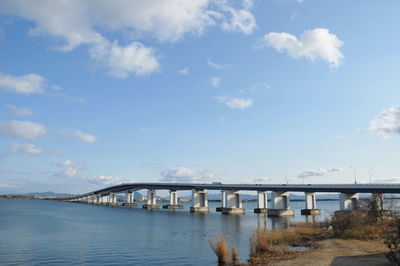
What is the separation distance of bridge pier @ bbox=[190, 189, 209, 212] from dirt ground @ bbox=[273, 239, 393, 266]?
121612 millimetres

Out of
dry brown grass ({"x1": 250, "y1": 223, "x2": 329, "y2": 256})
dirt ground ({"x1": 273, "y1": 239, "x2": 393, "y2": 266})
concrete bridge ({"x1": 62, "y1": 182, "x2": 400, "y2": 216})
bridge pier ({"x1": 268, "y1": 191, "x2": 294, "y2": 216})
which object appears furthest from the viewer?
bridge pier ({"x1": 268, "y1": 191, "x2": 294, "y2": 216})

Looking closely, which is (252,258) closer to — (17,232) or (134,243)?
(134,243)

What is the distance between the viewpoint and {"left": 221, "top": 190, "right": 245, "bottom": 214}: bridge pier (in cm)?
14238

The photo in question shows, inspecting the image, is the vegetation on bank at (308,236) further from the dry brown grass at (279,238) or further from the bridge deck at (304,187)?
the bridge deck at (304,187)

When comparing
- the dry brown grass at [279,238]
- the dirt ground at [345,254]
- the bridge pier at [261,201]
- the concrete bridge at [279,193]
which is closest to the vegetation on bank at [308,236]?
the dry brown grass at [279,238]

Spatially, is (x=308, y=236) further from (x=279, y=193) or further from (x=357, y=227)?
(x=279, y=193)

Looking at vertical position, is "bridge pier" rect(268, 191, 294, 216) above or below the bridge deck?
below

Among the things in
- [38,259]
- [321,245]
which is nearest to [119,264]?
[38,259]

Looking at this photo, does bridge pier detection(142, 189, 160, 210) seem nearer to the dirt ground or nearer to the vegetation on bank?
the vegetation on bank

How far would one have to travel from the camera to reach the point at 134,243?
166 feet

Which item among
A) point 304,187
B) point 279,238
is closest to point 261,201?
point 304,187

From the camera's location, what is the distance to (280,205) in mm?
128625

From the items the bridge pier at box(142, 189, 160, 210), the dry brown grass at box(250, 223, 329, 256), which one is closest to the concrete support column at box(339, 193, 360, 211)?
the dry brown grass at box(250, 223, 329, 256)

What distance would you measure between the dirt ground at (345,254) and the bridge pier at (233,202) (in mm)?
101523
